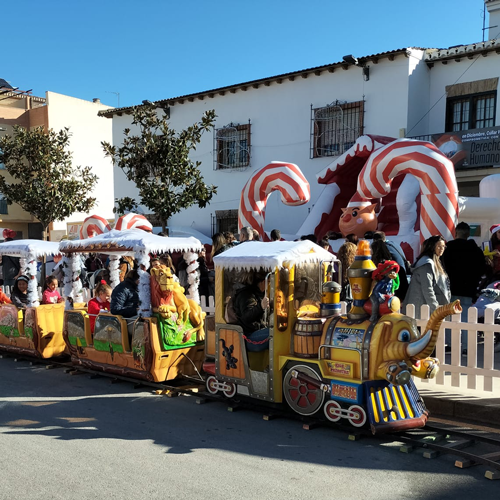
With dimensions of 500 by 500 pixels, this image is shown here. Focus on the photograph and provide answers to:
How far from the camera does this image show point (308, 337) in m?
5.91

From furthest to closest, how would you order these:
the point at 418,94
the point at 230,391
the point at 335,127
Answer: the point at 335,127 → the point at 418,94 → the point at 230,391

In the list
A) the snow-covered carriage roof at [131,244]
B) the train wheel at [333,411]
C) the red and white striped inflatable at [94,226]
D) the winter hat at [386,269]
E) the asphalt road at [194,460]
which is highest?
the red and white striped inflatable at [94,226]

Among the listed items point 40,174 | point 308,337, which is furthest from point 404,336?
point 40,174

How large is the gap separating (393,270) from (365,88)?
1354 cm

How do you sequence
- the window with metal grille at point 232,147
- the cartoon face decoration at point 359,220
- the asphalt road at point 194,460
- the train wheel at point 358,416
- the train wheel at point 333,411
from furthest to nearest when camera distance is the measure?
the window with metal grille at point 232,147 < the cartoon face decoration at point 359,220 < the train wheel at point 333,411 < the train wheel at point 358,416 < the asphalt road at point 194,460

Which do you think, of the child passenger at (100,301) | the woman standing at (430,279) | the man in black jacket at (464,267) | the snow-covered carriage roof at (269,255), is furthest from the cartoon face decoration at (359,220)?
the snow-covered carriage roof at (269,255)

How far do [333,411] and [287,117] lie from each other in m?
15.5

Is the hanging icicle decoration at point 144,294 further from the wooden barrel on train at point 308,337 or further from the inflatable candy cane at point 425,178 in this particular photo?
the inflatable candy cane at point 425,178

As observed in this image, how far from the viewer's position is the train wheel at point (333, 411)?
5504mm

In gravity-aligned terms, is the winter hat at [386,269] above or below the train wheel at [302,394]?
above

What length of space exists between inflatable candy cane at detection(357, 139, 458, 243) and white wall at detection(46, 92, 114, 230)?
2468cm

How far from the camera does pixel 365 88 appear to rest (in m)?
17.7

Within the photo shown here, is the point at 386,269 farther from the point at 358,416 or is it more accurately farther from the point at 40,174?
the point at 40,174

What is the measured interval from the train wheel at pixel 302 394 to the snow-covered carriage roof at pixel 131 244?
2837 mm
